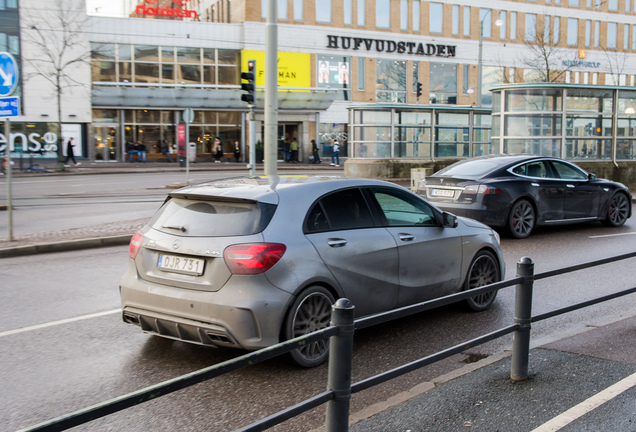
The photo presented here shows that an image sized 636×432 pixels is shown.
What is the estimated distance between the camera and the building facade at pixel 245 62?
42.0m

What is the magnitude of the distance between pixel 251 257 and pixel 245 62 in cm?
4334

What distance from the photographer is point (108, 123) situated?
43625mm

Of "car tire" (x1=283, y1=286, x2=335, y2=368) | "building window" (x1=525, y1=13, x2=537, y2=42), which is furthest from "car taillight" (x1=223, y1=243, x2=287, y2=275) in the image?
"building window" (x1=525, y1=13, x2=537, y2=42)

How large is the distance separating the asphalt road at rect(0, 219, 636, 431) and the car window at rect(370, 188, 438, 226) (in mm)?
990

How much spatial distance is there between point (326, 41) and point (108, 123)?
17465 millimetres

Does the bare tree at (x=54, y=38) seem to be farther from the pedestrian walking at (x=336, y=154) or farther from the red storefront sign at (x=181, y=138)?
the pedestrian walking at (x=336, y=154)

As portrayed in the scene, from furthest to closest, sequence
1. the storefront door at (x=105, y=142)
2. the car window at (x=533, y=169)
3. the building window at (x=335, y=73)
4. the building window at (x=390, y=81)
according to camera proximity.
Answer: the building window at (x=390, y=81) → the building window at (x=335, y=73) → the storefront door at (x=105, y=142) → the car window at (x=533, y=169)

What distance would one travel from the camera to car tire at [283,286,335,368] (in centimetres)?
471

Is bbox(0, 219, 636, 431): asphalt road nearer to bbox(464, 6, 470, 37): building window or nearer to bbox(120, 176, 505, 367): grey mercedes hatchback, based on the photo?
bbox(120, 176, 505, 367): grey mercedes hatchback

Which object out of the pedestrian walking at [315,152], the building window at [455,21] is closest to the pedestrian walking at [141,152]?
the pedestrian walking at [315,152]

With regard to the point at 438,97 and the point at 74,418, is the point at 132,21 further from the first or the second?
the point at 74,418

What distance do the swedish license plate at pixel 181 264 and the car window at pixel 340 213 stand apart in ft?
2.90

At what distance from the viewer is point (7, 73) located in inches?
410

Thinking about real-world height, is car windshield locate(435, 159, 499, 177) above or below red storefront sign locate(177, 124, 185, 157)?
below
